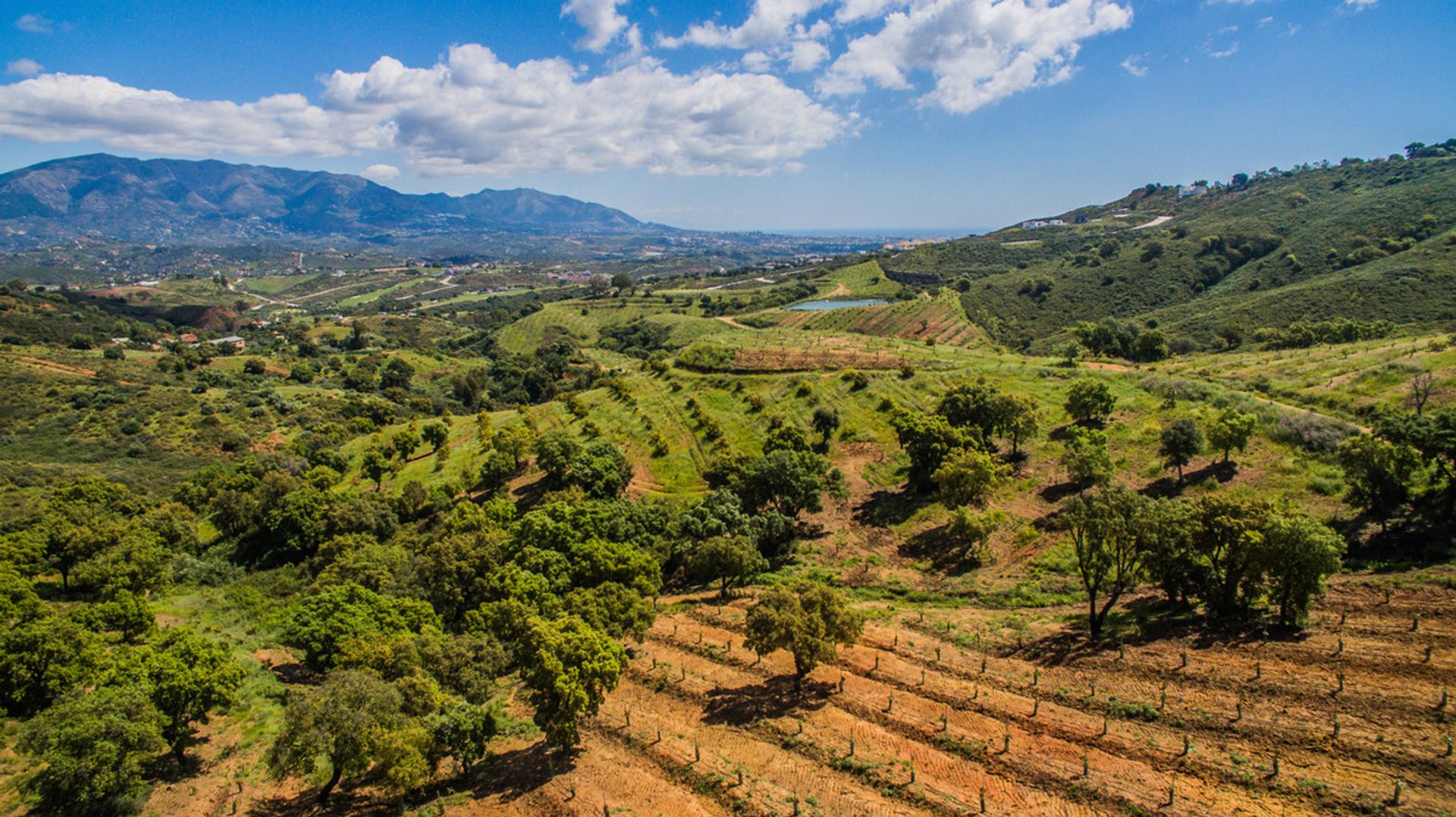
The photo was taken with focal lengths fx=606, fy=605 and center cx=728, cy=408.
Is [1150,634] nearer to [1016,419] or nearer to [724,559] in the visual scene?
[724,559]

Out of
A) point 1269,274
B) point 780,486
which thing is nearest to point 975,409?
point 780,486

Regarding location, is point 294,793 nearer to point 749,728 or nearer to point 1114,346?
point 749,728

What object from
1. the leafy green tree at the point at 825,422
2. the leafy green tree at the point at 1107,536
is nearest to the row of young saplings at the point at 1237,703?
the leafy green tree at the point at 1107,536

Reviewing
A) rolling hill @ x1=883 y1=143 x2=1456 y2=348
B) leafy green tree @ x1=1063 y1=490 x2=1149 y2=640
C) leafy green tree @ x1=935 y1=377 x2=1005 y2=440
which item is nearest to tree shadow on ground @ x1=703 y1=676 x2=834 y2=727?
leafy green tree @ x1=1063 y1=490 x2=1149 y2=640

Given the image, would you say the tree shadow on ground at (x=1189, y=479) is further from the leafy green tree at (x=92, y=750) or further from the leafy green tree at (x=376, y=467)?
the leafy green tree at (x=376, y=467)

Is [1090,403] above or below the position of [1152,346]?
below

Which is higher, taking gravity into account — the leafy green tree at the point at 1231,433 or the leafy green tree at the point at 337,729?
the leafy green tree at the point at 1231,433

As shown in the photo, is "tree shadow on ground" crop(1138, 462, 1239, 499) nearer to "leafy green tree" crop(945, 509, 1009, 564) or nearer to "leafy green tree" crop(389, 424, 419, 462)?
"leafy green tree" crop(945, 509, 1009, 564)
